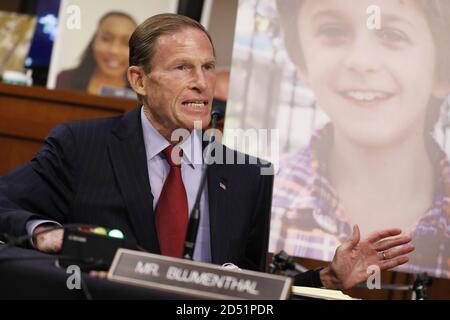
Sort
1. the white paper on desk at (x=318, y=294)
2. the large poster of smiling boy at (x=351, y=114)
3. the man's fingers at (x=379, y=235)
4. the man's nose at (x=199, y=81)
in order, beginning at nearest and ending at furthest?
the white paper on desk at (x=318, y=294), the man's fingers at (x=379, y=235), the man's nose at (x=199, y=81), the large poster of smiling boy at (x=351, y=114)

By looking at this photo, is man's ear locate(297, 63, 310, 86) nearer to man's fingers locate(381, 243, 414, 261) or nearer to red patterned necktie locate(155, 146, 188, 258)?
red patterned necktie locate(155, 146, 188, 258)

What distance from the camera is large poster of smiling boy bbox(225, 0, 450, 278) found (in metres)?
3.96

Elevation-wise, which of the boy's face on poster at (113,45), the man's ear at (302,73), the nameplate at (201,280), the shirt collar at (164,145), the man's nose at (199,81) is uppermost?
the boy's face on poster at (113,45)

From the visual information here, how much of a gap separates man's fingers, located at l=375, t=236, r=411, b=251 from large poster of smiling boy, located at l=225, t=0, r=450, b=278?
5.88 ft

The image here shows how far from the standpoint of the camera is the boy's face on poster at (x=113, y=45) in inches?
225

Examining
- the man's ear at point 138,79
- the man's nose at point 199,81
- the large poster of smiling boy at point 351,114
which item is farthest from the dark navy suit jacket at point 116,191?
the large poster of smiling boy at point 351,114

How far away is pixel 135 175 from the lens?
2410 millimetres

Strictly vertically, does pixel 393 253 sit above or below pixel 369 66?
below

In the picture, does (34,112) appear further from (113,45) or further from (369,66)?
(369,66)

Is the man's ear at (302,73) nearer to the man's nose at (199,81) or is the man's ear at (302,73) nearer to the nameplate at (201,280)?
the man's nose at (199,81)

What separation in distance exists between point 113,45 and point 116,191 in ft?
11.6

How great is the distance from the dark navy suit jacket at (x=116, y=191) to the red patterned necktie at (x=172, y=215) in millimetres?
37

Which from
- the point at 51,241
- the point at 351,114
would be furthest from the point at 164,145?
the point at 351,114

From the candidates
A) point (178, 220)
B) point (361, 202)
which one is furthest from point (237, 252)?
point (361, 202)
